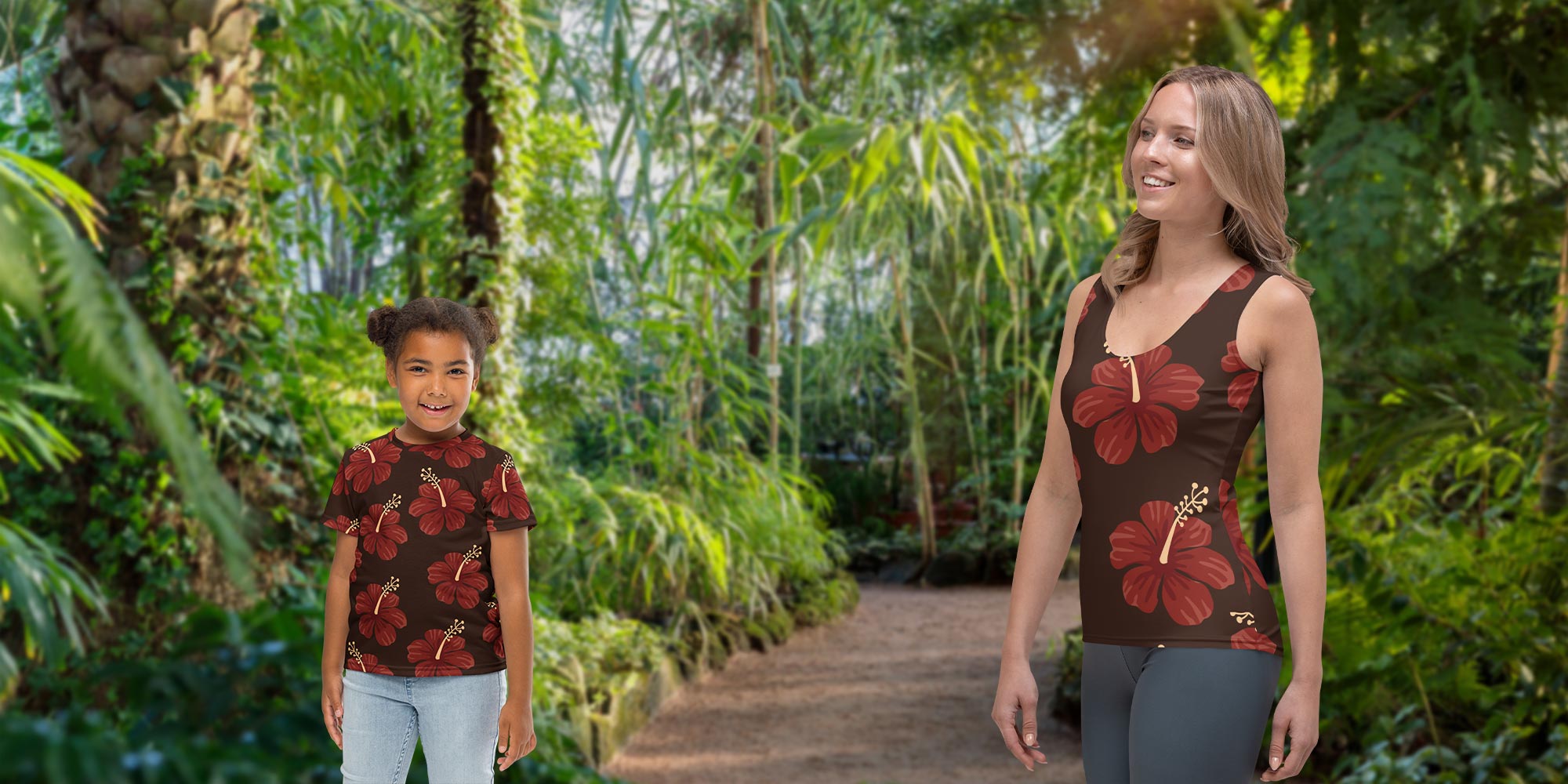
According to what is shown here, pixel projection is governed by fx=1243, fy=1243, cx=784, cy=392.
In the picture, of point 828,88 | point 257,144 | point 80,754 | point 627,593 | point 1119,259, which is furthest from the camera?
point 828,88

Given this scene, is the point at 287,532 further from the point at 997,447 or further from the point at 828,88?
the point at 997,447

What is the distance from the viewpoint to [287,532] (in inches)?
94.8

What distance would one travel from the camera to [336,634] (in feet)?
2.96

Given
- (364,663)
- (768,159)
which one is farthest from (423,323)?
(768,159)

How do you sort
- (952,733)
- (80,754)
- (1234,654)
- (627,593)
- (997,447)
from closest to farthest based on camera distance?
1. (80,754)
2. (1234,654)
3. (952,733)
4. (627,593)
5. (997,447)

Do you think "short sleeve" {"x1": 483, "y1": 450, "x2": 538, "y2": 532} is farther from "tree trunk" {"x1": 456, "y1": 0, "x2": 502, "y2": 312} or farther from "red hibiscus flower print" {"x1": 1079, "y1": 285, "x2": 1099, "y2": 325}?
"tree trunk" {"x1": 456, "y1": 0, "x2": 502, "y2": 312}

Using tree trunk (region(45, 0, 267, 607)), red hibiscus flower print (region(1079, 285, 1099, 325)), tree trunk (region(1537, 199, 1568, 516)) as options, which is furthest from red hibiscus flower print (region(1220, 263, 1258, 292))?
tree trunk (region(45, 0, 267, 607))

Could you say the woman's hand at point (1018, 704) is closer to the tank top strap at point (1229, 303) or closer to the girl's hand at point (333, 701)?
the tank top strap at point (1229, 303)

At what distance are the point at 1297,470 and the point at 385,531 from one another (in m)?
0.67

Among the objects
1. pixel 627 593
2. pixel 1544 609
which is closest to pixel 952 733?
pixel 627 593

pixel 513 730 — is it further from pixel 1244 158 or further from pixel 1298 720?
pixel 1244 158

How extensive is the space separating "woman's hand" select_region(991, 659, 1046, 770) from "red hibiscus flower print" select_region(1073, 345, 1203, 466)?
20 cm

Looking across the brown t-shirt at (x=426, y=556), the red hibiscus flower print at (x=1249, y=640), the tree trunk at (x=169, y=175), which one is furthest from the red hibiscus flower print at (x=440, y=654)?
the tree trunk at (x=169, y=175)

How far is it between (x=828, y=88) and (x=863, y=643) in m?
3.87
